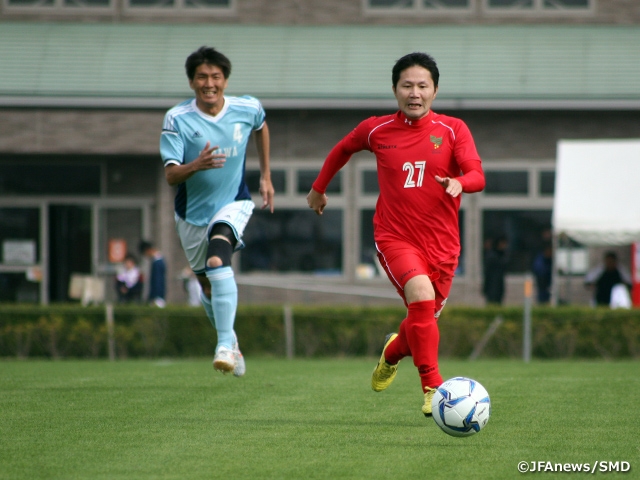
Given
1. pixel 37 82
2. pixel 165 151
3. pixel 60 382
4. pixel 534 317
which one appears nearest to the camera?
pixel 165 151

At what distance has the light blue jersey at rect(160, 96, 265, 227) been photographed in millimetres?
7965

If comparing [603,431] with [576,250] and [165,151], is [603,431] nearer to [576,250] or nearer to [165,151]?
[165,151]

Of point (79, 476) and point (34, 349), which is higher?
point (79, 476)

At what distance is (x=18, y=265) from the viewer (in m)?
23.6

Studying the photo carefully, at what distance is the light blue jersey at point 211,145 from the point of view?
7965mm

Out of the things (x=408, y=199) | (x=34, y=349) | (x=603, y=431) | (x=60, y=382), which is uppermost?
(x=408, y=199)

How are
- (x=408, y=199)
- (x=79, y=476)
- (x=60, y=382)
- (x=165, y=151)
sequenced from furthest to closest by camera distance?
(x=60, y=382)
(x=165, y=151)
(x=408, y=199)
(x=79, y=476)

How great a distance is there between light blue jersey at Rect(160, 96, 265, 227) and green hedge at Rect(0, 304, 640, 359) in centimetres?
883

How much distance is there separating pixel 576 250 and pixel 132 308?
1043 centimetres

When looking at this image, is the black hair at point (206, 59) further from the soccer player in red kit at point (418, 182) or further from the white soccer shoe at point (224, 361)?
the white soccer shoe at point (224, 361)

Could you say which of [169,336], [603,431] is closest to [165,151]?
[603,431]

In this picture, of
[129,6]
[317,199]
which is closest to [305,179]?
[129,6]

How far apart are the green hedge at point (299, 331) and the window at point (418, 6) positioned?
9224mm

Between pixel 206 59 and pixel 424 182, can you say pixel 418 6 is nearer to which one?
pixel 206 59
